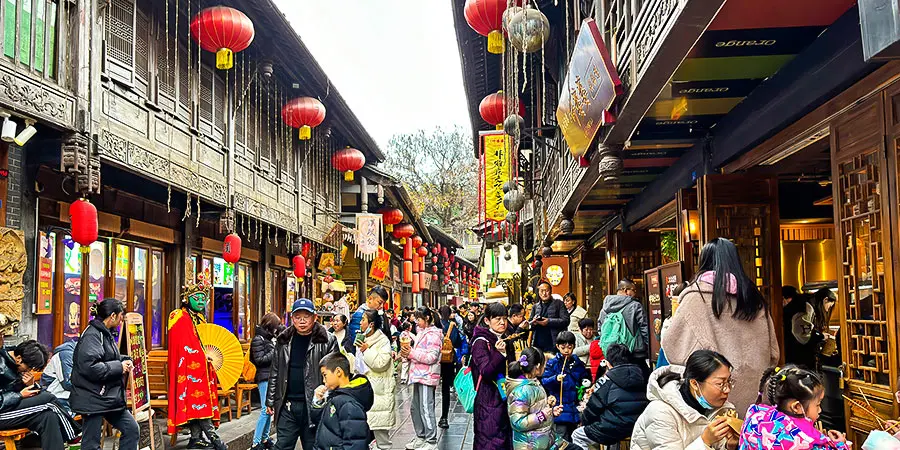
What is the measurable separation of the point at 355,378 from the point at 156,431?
600cm

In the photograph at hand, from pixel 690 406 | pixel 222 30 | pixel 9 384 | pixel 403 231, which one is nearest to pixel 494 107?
pixel 222 30

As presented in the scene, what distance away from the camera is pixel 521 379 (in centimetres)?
734

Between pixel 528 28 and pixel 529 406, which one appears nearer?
pixel 529 406

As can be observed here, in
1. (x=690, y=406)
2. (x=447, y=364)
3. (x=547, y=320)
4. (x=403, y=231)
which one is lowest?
(x=447, y=364)

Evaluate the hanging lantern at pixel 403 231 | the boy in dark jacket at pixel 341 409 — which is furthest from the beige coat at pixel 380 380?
the hanging lantern at pixel 403 231

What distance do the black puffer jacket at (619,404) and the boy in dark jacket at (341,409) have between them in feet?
5.99

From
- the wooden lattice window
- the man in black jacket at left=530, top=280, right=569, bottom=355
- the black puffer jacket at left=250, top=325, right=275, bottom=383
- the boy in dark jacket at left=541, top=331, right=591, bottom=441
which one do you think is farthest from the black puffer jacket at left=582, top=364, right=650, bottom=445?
the black puffer jacket at left=250, top=325, right=275, bottom=383

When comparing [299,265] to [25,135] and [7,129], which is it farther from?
[7,129]

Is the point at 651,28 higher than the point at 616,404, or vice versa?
the point at 651,28

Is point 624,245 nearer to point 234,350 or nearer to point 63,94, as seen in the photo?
point 234,350

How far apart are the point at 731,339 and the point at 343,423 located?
290cm

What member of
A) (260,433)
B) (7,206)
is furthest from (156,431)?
(7,206)

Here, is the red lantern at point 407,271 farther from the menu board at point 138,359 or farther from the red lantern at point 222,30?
the menu board at point 138,359

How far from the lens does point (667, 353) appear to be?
529cm
